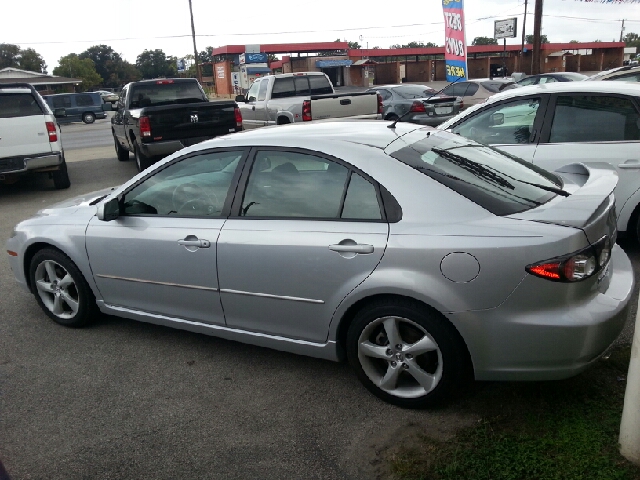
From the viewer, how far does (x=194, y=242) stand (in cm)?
381

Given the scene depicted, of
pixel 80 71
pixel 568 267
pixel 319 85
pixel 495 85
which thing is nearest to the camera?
pixel 568 267

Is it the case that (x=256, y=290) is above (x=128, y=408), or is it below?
above

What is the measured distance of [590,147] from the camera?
5.50 m

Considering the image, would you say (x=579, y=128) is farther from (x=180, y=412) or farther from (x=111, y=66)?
(x=111, y=66)

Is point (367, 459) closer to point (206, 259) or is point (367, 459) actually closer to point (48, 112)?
point (206, 259)

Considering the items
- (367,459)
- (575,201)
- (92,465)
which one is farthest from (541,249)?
(92,465)

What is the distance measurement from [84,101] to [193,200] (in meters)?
38.6

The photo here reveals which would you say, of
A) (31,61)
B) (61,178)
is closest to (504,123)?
(61,178)

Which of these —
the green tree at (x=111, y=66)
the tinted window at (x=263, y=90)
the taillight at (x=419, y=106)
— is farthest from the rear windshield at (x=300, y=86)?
the green tree at (x=111, y=66)

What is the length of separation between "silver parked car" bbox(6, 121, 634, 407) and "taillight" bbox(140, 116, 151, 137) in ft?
22.1

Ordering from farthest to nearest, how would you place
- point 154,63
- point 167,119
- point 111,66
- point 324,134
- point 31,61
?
point 154,63 → point 111,66 → point 31,61 → point 167,119 → point 324,134

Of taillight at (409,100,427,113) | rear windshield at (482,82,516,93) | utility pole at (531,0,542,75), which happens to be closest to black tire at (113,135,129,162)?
taillight at (409,100,427,113)

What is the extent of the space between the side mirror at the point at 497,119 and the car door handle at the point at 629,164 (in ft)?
4.12

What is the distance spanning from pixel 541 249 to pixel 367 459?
1317mm
